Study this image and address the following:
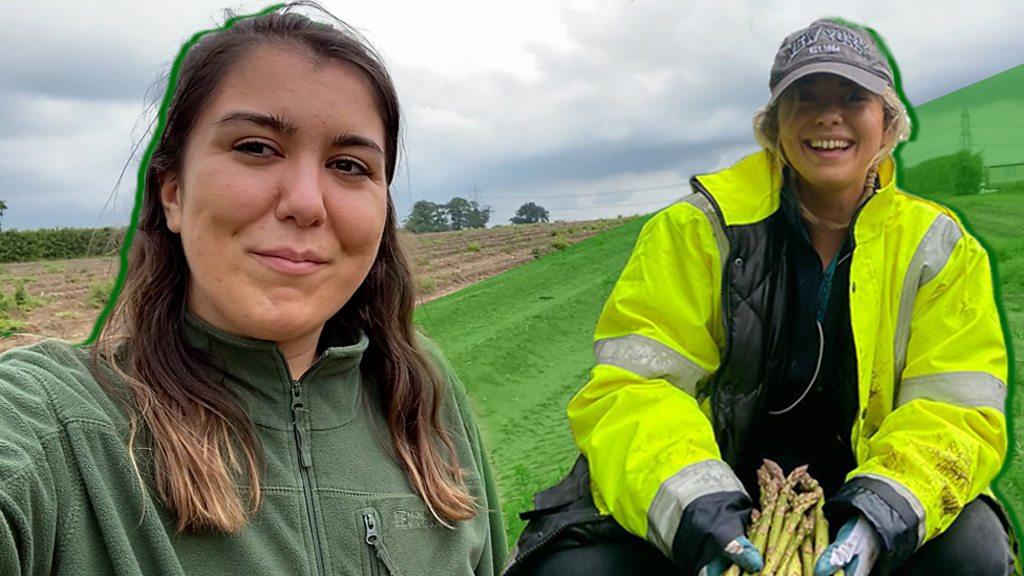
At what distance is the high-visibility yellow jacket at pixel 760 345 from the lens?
157 centimetres

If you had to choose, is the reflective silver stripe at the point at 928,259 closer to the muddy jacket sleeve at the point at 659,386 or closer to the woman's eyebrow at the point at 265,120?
the muddy jacket sleeve at the point at 659,386

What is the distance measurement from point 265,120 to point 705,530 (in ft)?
3.21

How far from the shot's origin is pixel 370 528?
44.5 inches

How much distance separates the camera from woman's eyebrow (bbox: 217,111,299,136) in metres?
1.02

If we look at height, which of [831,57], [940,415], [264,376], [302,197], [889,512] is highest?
[831,57]

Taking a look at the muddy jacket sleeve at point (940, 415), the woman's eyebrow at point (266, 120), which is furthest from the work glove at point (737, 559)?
the woman's eyebrow at point (266, 120)

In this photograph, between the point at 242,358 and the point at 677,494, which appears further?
the point at 677,494

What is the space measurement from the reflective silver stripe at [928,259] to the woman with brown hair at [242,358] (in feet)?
3.48

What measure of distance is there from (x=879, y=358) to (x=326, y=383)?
3.76ft

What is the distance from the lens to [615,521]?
5.24 feet

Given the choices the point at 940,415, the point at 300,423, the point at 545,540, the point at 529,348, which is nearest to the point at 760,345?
the point at 940,415

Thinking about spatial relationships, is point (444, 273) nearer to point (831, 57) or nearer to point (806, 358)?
point (806, 358)

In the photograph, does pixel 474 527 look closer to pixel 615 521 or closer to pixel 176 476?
pixel 615 521

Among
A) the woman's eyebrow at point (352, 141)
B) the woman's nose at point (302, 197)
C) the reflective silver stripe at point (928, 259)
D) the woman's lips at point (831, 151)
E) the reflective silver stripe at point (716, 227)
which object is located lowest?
the reflective silver stripe at point (928, 259)
